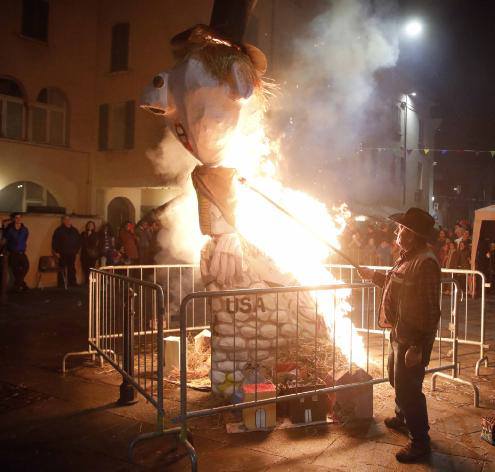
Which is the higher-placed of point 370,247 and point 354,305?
point 370,247

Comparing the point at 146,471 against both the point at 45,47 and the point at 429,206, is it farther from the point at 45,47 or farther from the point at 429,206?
the point at 429,206

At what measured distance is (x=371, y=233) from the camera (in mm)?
17250

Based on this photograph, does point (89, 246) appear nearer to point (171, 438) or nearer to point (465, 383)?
point (171, 438)

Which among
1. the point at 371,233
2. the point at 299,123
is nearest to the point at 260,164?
the point at 371,233

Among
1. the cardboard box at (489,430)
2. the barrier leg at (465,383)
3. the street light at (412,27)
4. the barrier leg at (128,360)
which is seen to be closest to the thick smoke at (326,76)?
the street light at (412,27)

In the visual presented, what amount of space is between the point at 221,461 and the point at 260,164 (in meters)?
3.71

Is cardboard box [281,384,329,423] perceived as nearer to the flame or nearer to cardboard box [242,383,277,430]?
cardboard box [242,383,277,430]

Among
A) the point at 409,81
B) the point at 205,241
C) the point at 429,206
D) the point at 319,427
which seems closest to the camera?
the point at 319,427

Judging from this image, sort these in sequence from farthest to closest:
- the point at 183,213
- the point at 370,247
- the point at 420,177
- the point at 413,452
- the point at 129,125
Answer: the point at 420,177 < the point at 129,125 < the point at 370,247 < the point at 183,213 < the point at 413,452

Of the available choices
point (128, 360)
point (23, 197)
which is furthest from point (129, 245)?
point (128, 360)

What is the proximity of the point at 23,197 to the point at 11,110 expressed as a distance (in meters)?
2.94

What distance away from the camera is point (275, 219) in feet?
21.0

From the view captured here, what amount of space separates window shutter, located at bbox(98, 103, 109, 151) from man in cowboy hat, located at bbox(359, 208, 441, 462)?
55.3 feet

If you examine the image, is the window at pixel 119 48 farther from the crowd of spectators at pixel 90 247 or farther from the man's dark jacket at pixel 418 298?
the man's dark jacket at pixel 418 298
